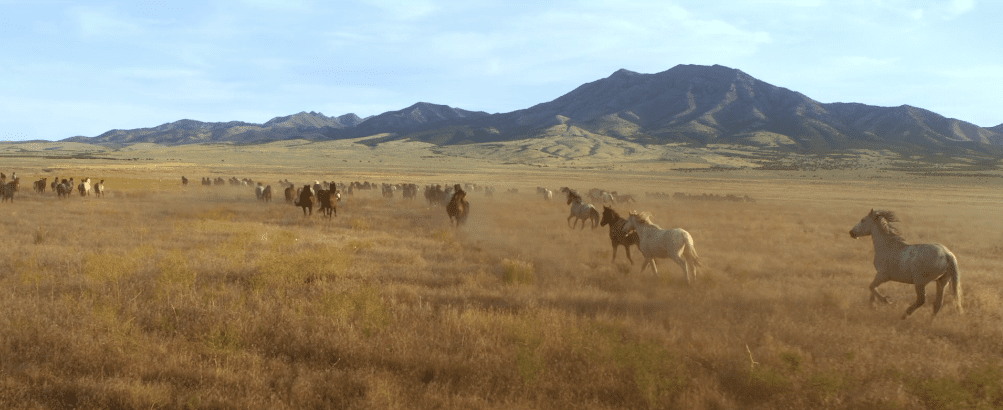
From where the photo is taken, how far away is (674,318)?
25.3ft

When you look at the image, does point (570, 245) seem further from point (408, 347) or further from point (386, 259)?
point (408, 347)

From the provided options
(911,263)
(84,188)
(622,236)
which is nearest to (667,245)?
(622,236)

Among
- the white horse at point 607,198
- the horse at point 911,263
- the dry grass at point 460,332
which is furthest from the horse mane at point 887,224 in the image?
the white horse at point 607,198

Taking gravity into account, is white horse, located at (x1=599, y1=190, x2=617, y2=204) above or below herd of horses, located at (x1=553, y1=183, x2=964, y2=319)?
below

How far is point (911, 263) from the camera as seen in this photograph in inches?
317

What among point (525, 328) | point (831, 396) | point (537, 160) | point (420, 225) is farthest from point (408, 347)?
point (537, 160)

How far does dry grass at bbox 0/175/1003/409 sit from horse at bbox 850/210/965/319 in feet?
1.53

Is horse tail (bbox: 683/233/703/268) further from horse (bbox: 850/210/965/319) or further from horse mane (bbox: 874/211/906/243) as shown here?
horse mane (bbox: 874/211/906/243)

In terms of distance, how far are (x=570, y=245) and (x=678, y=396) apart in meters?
10.9

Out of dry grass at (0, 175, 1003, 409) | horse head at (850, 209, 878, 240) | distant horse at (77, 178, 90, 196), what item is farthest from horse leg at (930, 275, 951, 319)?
distant horse at (77, 178, 90, 196)

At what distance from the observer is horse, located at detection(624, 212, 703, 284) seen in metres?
10.6

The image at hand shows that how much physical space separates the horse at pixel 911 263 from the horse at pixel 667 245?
3.19m

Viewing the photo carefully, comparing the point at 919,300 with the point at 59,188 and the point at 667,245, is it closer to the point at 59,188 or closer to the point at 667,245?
the point at 667,245

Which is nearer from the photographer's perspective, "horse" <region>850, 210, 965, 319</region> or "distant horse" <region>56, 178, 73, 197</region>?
"horse" <region>850, 210, 965, 319</region>
